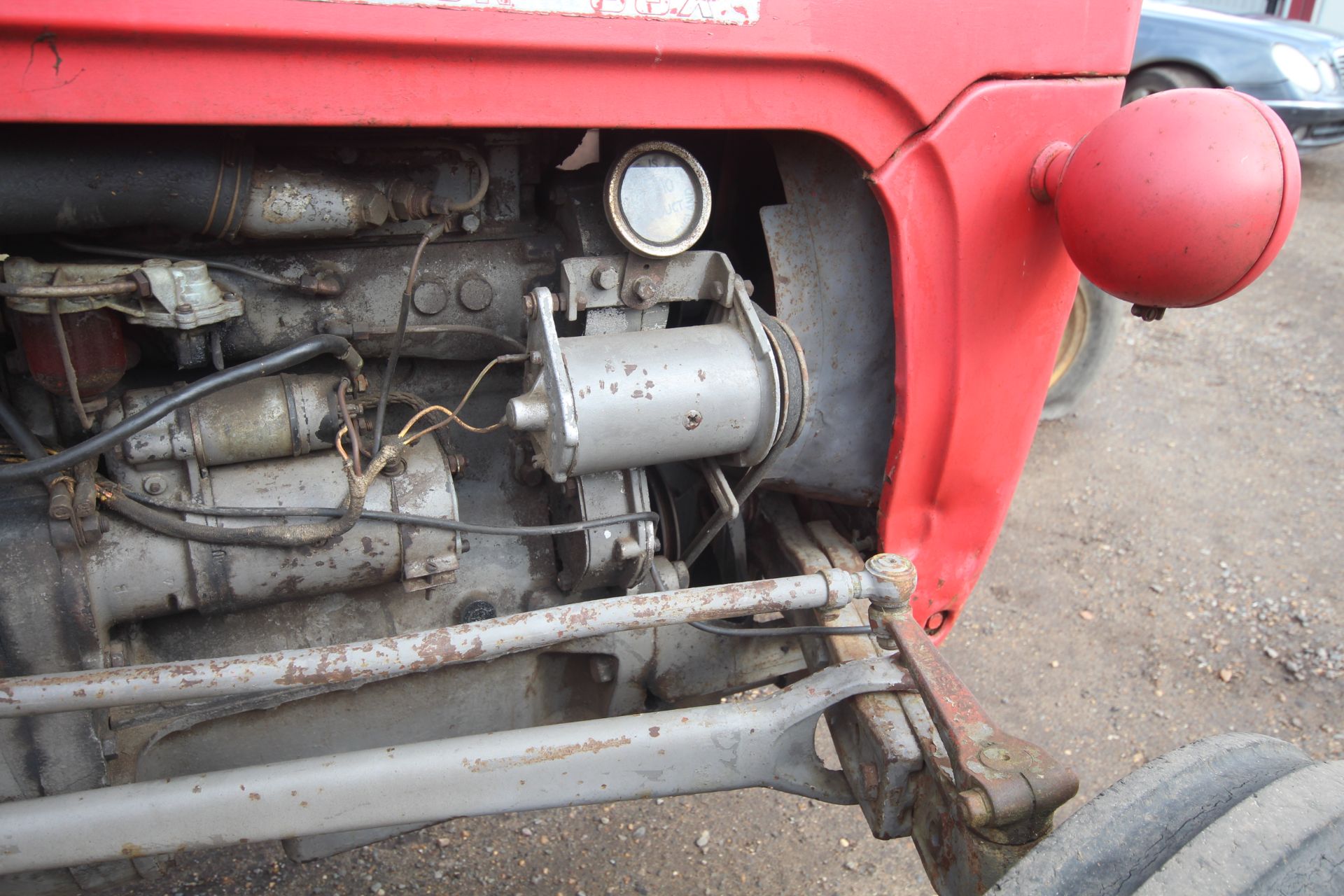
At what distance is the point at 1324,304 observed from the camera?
4.46 m

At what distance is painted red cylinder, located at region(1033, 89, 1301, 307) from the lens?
1082mm

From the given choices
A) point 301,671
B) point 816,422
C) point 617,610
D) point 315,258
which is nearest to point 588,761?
point 617,610

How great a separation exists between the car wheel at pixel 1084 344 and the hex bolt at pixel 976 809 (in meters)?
2.37

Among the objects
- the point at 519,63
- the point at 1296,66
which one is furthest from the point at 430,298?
the point at 1296,66

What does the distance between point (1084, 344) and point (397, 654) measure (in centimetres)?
283

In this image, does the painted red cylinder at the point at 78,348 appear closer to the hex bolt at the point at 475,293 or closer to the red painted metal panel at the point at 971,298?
the hex bolt at the point at 475,293

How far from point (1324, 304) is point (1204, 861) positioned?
176 inches

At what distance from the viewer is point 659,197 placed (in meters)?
1.26

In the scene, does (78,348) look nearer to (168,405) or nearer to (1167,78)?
(168,405)

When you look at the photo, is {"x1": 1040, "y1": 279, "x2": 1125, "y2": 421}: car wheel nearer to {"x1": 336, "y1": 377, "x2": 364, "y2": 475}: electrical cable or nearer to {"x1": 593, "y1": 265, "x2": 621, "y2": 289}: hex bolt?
{"x1": 593, "y1": 265, "x2": 621, "y2": 289}: hex bolt

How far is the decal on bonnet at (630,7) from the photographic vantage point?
0.97 meters

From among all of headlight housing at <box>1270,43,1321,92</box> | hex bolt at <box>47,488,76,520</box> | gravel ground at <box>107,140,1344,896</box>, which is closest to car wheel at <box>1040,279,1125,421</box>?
gravel ground at <box>107,140,1344,896</box>

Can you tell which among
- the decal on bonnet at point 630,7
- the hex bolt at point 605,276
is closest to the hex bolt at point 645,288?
the hex bolt at point 605,276

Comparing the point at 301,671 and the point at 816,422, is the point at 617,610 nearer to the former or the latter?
the point at 301,671
